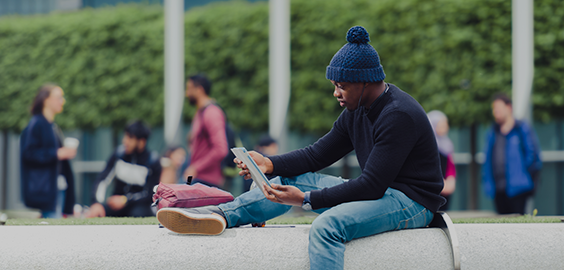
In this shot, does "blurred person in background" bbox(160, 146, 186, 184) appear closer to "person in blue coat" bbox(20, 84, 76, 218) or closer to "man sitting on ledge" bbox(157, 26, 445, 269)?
"person in blue coat" bbox(20, 84, 76, 218)

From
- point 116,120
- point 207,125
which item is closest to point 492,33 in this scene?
point 207,125

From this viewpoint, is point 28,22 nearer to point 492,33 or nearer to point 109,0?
point 109,0

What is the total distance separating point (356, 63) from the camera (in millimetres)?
2920

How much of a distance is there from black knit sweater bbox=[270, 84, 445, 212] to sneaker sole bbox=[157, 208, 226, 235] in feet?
1.71

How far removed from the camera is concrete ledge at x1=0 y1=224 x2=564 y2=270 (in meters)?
2.97

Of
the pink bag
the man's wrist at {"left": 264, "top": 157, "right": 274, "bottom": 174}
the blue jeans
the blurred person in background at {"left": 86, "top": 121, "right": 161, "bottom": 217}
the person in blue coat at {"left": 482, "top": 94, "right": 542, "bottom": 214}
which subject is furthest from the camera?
the person in blue coat at {"left": 482, "top": 94, "right": 542, "bottom": 214}

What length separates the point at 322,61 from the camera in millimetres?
10094

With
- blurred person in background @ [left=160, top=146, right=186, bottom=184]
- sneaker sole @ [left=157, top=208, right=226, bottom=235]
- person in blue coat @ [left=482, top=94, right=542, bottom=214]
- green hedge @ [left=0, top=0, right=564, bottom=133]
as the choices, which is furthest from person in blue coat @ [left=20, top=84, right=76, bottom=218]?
person in blue coat @ [left=482, top=94, right=542, bottom=214]

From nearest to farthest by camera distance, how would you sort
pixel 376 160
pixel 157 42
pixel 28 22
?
1. pixel 376 160
2. pixel 157 42
3. pixel 28 22

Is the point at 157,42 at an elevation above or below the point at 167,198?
above

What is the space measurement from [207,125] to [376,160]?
2.90 meters

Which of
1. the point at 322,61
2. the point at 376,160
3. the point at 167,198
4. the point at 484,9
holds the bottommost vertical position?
the point at 167,198

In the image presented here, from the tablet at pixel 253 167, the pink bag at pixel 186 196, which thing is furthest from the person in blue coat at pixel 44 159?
the tablet at pixel 253 167

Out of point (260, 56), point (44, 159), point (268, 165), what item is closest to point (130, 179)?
point (44, 159)
